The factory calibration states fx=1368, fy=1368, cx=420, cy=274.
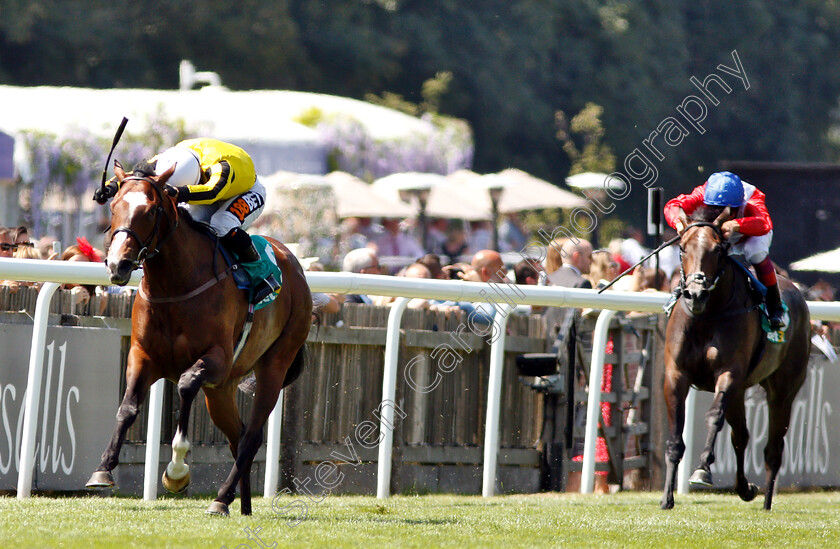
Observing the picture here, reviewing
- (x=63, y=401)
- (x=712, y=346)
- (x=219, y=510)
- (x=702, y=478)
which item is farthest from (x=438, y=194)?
(x=219, y=510)

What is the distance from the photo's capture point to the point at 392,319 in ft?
26.0

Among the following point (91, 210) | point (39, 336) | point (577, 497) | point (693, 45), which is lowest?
point (577, 497)

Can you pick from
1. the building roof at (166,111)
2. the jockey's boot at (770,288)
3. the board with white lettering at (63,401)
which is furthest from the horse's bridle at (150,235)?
the building roof at (166,111)

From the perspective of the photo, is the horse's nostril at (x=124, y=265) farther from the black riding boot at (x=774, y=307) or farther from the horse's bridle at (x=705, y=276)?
the black riding boot at (x=774, y=307)

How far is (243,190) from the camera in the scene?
654 centimetres

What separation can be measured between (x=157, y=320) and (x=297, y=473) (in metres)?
2.12

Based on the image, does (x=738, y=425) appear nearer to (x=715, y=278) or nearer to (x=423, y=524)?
(x=715, y=278)

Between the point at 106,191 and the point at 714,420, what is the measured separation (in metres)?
3.67

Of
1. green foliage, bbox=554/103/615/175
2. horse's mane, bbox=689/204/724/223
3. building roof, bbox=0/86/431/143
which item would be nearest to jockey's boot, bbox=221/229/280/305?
horse's mane, bbox=689/204/724/223

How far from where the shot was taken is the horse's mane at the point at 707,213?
26.0 ft

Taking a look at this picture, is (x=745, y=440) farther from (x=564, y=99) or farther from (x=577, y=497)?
(x=564, y=99)

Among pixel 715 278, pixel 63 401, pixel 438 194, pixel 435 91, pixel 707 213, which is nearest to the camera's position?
pixel 63 401

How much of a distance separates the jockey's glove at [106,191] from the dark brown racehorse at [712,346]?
332cm

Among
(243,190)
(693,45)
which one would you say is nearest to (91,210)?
(243,190)
